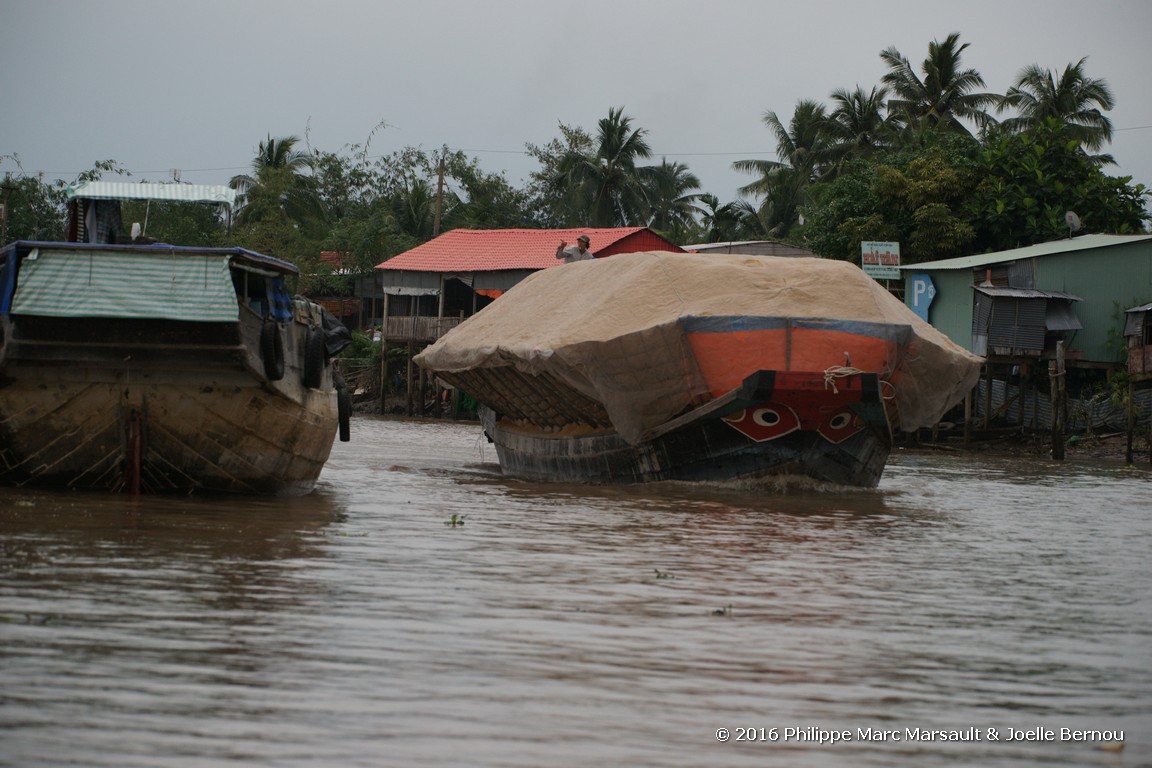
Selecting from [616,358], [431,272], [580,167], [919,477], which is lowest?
[919,477]

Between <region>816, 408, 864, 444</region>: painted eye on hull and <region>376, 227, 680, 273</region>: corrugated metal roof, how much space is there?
75.1 feet

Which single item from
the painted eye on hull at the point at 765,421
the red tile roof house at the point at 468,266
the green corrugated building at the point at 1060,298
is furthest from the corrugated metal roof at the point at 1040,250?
the painted eye on hull at the point at 765,421

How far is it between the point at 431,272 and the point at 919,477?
2178 centimetres

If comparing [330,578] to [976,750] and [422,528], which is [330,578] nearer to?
[422,528]

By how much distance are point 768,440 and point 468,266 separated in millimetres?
25434

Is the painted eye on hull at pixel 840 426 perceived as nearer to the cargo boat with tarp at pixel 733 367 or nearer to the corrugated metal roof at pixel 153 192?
the cargo boat with tarp at pixel 733 367

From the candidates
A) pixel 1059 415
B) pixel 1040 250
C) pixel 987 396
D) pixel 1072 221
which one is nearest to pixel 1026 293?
pixel 1040 250

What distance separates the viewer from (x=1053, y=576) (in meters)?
7.42

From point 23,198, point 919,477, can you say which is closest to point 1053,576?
point 919,477

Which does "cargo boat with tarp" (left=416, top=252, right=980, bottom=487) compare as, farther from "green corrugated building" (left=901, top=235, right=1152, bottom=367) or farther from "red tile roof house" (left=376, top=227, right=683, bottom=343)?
"red tile roof house" (left=376, top=227, right=683, bottom=343)

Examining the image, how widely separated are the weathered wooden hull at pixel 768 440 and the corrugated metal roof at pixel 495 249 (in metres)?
22.4

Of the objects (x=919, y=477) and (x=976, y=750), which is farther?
(x=919, y=477)

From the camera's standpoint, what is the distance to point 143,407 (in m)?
9.37

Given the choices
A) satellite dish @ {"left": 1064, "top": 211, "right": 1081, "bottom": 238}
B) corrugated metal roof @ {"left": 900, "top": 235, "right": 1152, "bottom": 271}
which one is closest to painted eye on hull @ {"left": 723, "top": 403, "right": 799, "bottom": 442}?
corrugated metal roof @ {"left": 900, "top": 235, "right": 1152, "bottom": 271}
